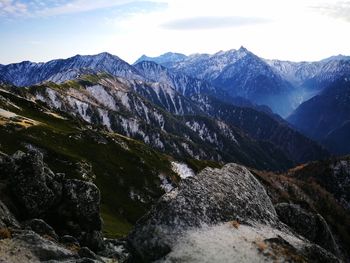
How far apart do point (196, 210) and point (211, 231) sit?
1857mm

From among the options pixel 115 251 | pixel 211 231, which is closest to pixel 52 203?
pixel 115 251

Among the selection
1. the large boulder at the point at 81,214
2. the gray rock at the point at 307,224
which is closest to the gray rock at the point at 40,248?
the large boulder at the point at 81,214

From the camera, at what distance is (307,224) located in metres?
42.0

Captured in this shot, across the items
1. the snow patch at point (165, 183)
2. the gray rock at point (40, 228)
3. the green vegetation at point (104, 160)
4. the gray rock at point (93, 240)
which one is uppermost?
the gray rock at point (40, 228)

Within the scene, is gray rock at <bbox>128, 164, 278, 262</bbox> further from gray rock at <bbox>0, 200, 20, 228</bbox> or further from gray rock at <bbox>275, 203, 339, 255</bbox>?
gray rock at <bbox>0, 200, 20, 228</bbox>

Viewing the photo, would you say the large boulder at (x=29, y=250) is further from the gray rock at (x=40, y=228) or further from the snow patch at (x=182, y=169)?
the snow patch at (x=182, y=169)

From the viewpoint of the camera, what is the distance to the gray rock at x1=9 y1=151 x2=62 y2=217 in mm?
44312

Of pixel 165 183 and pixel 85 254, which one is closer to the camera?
pixel 85 254

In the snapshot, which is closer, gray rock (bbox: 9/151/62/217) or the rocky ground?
the rocky ground

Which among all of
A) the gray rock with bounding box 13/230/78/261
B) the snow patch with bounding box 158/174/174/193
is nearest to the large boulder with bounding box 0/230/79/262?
the gray rock with bounding box 13/230/78/261

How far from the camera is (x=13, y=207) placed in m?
43.2

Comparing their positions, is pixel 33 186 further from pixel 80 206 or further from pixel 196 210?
pixel 196 210

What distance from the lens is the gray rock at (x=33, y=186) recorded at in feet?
145

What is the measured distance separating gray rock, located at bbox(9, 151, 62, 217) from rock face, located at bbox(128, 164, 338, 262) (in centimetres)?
1992
